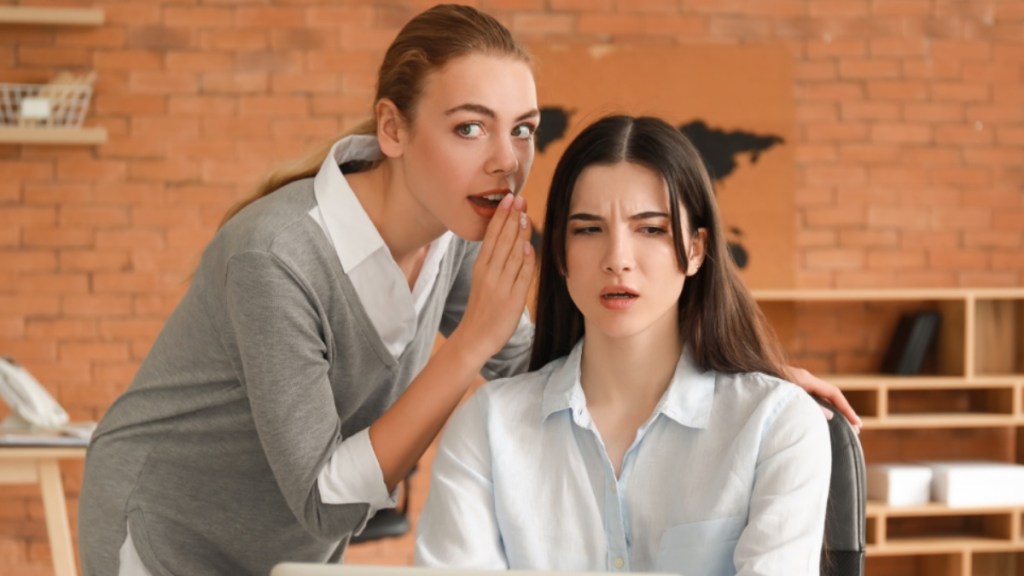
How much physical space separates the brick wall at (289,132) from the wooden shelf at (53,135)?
0.12m

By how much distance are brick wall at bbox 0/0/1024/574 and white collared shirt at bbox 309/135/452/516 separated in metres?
2.66

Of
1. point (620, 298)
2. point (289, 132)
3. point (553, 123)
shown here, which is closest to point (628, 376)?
point (620, 298)

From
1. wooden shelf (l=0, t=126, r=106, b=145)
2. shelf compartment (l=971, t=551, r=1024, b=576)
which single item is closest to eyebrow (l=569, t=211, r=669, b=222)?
wooden shelf (l=0, t=126, r=106, b=145)

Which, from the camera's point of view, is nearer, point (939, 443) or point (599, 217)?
point (599, 217)

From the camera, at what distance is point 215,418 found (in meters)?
1.62

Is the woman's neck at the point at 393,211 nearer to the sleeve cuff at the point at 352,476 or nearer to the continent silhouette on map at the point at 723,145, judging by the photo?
the sleeve cuff at the point at 352,476

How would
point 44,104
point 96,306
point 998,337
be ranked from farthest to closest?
point 998,337
point 96,306
point 44,104

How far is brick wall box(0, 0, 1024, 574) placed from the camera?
418cm

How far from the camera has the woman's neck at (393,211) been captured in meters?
1.62

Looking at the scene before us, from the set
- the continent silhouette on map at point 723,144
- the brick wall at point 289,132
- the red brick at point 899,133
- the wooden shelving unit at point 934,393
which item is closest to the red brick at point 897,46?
the brick wall at point 289,132

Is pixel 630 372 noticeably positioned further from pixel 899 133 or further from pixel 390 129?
pixel 899 133

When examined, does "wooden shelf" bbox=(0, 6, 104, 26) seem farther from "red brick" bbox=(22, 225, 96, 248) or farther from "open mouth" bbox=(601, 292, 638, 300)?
"open mouth" bbox=(601, 292, 638, 300)

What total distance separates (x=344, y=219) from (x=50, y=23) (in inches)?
118

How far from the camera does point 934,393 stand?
4.48 m
